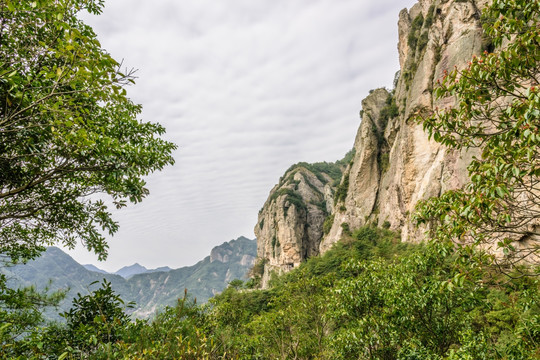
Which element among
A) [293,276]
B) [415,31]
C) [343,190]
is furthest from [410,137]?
[293,276]

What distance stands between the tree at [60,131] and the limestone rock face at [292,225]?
2126 inches

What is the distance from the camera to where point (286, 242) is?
193 ft

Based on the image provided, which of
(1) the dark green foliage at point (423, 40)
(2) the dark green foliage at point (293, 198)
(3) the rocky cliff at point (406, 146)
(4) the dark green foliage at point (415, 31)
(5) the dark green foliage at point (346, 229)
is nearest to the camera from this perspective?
(3) the rocky cliff at point (406, 146)

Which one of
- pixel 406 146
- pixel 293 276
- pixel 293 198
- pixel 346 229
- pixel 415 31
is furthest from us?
pixel 293 198

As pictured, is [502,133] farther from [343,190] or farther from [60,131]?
[343,190]

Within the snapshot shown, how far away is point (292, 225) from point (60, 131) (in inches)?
2263

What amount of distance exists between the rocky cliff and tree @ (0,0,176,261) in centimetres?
1939

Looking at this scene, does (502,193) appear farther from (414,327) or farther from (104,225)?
(104,225)

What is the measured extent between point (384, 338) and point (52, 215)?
8050 mm

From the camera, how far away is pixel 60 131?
3809 millimetres

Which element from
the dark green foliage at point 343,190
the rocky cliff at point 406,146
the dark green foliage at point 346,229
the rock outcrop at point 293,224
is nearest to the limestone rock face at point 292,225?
the rock outcrop at point 293,224

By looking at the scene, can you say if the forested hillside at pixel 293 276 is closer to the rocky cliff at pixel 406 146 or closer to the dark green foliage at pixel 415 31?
the rocky cliff at pixel 406 146

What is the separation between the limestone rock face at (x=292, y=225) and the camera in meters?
58.6

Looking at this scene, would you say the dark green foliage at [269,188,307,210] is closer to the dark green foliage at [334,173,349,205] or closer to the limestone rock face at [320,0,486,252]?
the dark green foliage at [334,173,349,205]
